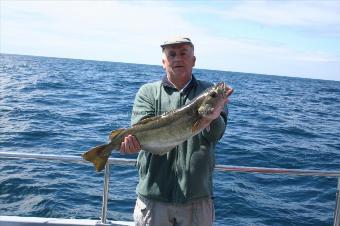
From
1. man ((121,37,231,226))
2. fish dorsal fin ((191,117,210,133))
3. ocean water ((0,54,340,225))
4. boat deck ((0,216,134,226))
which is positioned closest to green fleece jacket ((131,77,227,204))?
man ((121,37,231,226))

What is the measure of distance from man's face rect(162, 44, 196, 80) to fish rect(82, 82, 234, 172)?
0.94ft

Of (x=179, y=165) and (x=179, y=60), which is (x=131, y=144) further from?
(x=179, y=60)

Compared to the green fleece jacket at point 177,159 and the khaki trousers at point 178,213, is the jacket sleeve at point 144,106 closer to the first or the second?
the green fleece jacket at point 177,159

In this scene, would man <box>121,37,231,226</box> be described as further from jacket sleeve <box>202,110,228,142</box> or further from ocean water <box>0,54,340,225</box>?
ocean water <box>0,54,340,225</box>

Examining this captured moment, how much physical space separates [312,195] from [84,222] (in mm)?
7049

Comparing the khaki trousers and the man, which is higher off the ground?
the man

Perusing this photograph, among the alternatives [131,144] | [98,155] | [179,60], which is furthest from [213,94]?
[98,155]

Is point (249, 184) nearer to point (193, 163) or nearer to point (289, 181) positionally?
point (289, 181)

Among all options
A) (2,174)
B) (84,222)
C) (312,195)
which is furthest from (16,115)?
(84,222)

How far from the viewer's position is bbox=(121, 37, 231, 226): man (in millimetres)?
3977

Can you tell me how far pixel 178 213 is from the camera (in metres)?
4.05

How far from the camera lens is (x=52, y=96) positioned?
91.1 ft

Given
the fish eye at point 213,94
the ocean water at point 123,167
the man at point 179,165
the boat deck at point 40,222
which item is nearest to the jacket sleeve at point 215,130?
the man at point 179,165

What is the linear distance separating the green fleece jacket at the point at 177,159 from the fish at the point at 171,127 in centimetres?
11
